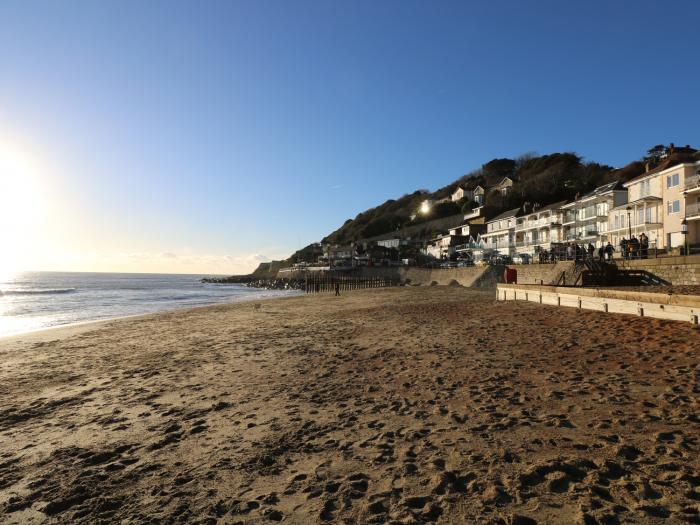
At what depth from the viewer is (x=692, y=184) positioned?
32.3 meters

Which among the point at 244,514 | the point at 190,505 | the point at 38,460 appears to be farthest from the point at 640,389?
the point at 38,460

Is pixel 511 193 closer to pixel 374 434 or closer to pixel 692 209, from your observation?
pixel 692 209

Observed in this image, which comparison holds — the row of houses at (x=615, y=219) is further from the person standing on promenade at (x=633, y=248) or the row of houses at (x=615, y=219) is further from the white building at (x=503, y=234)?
the person standing on promenade at (x=633, y=248)

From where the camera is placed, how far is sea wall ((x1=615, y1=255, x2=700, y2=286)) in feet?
69.8

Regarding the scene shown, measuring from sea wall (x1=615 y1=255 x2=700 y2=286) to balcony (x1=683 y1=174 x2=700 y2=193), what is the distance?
11999 mm

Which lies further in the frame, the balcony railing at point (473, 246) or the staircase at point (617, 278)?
the balcony railing at point (473, 246)

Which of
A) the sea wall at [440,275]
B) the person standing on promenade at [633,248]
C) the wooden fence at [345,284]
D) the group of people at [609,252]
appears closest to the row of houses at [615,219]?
the group of people at [609,252]

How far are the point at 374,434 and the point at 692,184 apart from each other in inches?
1532

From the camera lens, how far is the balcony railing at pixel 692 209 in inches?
1227

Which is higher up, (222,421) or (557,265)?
(557,265)

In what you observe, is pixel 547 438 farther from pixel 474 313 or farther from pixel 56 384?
pixel 474 313

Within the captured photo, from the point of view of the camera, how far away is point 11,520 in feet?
12.5

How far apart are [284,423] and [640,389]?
17.4 ft

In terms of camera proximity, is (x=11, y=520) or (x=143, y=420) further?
(x=143, y=420)
